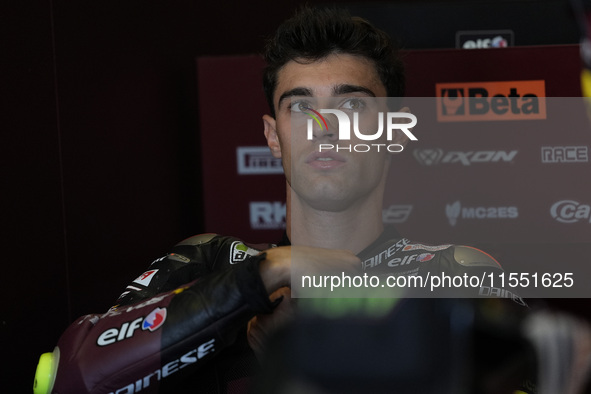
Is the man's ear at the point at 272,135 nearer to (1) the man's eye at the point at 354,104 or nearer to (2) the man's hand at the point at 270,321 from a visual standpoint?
(1) the man's eye at the point at 354,104

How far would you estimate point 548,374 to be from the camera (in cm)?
120

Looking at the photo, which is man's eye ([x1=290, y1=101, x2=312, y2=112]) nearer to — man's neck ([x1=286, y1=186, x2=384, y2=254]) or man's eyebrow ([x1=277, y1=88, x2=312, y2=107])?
man's eyebrow ([x1=277, y1=88, x2=312, y2=107])

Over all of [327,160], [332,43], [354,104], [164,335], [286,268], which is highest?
[332,43]

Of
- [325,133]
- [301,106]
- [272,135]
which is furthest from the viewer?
[272,135]

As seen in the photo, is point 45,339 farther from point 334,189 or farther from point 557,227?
point 557,227

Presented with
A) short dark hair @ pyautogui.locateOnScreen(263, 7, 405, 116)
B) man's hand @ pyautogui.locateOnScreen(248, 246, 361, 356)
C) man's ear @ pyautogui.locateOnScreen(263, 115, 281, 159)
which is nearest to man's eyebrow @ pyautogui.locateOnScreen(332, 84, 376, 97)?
short dark hair @ pyautogui.locateOnScreen(263, 7, 405, 116)

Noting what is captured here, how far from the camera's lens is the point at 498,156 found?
2035 mm

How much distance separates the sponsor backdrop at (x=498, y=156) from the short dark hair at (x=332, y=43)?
1.31ft

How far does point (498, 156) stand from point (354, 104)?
2.35 ft

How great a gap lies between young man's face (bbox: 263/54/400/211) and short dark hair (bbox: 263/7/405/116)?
0.02m

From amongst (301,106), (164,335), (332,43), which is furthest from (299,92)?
(164,335)

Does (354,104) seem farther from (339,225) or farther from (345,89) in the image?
(339,225)

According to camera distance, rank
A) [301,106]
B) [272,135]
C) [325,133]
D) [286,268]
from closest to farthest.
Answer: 1. [286,268]
2. [325,133]
3. [301,106]
4. [272,135]

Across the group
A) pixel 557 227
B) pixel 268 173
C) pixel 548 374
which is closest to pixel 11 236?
pixel 268 173
